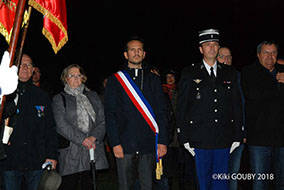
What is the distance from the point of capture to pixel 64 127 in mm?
4457

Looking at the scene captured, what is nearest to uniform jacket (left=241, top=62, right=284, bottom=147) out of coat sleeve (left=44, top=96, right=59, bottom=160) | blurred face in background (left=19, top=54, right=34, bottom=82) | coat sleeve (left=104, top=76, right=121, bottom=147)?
coat sleeve (left=104, top=76, right=121, bottom=147)

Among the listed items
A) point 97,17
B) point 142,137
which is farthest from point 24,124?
point 97,17

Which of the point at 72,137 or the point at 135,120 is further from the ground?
the point at 135,120

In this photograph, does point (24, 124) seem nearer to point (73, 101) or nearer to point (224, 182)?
point (73, 101)

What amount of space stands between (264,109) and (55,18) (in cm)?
261

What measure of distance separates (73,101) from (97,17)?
1568cm

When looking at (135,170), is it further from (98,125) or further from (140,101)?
(98,125)

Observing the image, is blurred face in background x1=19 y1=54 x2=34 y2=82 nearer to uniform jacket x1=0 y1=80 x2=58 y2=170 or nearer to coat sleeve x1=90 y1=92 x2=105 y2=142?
uniform jacket x1=0 y1=80 x2=58 y2=170

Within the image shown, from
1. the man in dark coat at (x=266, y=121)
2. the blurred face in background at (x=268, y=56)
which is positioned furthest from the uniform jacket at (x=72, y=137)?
the blurred face in background at (x=268, y=56)

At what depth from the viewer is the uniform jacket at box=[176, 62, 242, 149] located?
3820 millimetres

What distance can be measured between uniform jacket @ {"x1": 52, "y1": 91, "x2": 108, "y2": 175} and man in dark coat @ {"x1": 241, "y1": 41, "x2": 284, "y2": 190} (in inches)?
73.6

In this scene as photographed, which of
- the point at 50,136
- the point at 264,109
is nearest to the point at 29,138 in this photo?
the point at 50,136

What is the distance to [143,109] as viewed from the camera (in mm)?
3895

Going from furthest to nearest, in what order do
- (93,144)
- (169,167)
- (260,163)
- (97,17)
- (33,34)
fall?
1. (97,17)
2. (33,34)
3. (169,167)
4. (93,144)
5. (260,163)
